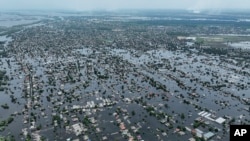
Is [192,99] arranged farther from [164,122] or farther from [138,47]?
[138,47]

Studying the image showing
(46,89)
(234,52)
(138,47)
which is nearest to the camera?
(46,89)

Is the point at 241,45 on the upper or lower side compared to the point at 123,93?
upper

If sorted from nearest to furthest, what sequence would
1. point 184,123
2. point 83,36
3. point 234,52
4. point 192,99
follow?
point 184,123, point 192,99, point 234,52, point 83,36

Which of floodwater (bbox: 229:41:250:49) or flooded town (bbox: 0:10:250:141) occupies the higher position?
floodwater (bbox: 229:41:250:49)

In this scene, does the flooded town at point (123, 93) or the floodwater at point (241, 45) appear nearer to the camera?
the flooded town at point (123, 93)

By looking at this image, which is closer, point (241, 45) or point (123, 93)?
point (123, 93)

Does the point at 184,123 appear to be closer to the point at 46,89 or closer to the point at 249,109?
the point at 249,109

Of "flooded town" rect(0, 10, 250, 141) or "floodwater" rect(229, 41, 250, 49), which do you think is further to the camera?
"floodwater" rect(229, 41, 250, 49)

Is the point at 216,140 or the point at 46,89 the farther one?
the point at 46,89

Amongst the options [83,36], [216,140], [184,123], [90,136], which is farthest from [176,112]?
[83,36]

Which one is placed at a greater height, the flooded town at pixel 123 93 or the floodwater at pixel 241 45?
the floodwater at pixel 241 45
